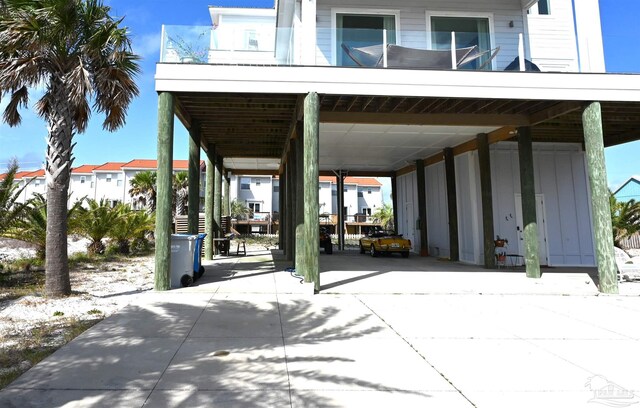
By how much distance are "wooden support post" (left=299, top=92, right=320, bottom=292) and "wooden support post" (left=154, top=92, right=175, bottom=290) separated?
9.82 feet

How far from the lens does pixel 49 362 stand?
386 centimetres

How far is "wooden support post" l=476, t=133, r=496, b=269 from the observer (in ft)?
39.3

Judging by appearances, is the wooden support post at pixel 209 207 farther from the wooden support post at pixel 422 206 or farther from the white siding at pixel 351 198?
the white siding at pixel 351 198

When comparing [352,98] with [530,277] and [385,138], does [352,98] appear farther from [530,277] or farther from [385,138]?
[530,277]

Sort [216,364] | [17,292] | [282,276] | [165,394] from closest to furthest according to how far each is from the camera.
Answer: [165,394]
[216,364]
[17,292]
[282,276]

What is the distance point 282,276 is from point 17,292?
578 cm

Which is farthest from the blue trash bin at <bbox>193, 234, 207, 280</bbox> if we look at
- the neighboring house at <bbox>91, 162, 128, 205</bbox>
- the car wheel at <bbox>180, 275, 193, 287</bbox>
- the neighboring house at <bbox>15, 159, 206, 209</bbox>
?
the neighboring house at <bbox>91, 162, 128, 205</bbox>

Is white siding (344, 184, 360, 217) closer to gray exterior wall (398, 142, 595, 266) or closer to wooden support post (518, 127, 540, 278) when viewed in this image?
gray exterior wall (398, 142, 595, 266)

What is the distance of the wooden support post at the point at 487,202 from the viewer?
1197cm

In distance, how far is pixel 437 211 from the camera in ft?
52.1

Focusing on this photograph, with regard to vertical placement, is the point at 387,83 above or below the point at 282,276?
above

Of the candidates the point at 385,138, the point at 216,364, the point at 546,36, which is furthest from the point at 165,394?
the point at 546,36

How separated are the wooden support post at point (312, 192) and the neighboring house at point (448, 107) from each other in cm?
5

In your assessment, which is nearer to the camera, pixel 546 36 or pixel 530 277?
pixel 530 277
